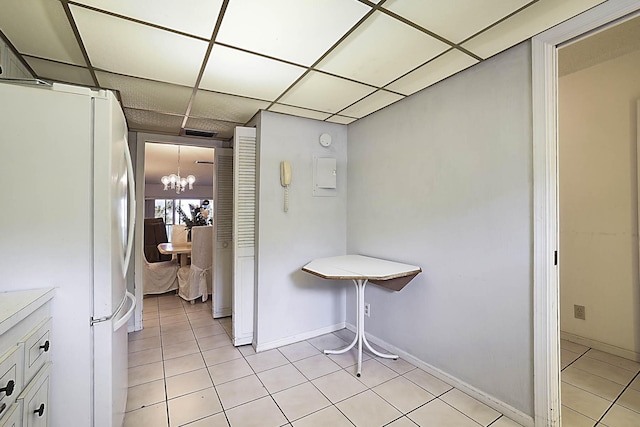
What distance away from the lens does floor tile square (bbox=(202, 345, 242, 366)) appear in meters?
2.48

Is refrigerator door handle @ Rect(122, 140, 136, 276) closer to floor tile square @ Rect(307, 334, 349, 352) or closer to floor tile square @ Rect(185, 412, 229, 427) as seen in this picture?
floor tile square @ Rect(185, 412, 229, 427)

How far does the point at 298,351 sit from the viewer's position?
2650mm

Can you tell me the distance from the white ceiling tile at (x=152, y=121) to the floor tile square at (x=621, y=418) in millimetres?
3852

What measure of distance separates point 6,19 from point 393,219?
8.50 ft

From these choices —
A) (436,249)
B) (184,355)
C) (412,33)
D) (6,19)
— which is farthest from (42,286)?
(436,249)

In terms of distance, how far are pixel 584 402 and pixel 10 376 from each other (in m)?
2.88

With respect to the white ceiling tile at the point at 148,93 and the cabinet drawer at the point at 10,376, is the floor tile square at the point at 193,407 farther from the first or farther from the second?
the white ceiling tile at the point at 148,93

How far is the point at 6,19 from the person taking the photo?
1342 millimetres

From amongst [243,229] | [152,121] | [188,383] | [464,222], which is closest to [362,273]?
[464,222]

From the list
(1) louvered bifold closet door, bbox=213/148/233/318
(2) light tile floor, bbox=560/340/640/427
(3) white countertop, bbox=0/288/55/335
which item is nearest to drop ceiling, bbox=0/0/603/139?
(3) white countertop, bbox=0/288/55/335

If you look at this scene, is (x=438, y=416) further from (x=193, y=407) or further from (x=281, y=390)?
(x=193, y=407)

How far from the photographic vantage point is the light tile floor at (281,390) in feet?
5.75

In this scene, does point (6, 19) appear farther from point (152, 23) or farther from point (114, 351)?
point (114, 351)

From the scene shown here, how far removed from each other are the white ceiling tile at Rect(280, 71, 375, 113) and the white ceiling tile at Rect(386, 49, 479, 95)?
0.79ft
